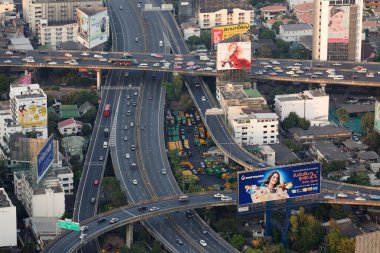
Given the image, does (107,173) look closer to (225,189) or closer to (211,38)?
(225,189)

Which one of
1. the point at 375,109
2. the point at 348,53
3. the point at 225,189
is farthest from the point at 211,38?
the point at 225,189

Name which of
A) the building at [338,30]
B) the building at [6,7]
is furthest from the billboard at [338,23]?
the building at [6,7]

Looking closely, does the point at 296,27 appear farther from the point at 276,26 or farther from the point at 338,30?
the point at 338,30

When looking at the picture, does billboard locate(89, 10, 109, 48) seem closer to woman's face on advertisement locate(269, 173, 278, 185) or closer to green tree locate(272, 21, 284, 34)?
green tree locate(272, 21, 284, 34)

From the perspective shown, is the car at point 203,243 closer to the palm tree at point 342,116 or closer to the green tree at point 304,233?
the green tree at point 304,233

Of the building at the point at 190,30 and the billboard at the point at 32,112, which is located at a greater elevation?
the building at the point at 190,30

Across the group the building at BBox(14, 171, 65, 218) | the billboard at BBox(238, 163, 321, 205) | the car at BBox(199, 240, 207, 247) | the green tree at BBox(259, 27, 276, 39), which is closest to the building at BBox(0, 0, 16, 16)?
the green tree at BBox(259, 27, 276, 39)
